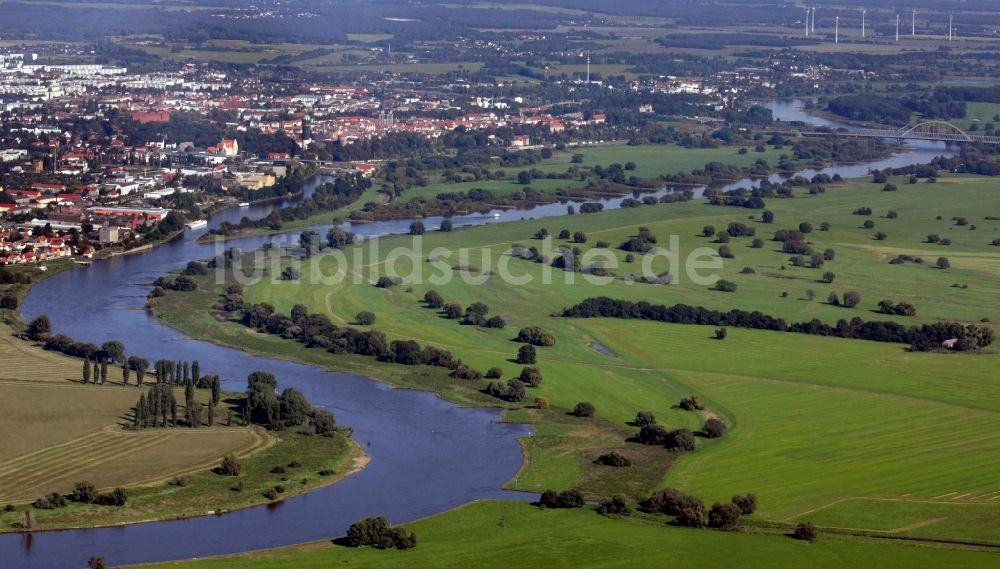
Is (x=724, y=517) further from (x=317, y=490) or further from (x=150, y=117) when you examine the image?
(x=150, y=117)

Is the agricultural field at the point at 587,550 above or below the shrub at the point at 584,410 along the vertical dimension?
below

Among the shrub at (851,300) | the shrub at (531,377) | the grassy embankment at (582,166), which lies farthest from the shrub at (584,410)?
the grassy embankment at (582,166)

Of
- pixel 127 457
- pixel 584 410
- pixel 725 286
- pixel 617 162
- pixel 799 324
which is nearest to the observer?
pixel 127 457

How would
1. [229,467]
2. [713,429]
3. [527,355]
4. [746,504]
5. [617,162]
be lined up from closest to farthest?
[746,504] < [229,467] < [713,429] < [527,355] < [617,162]

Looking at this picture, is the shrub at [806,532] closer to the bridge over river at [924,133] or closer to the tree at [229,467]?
the tree at [229,467]

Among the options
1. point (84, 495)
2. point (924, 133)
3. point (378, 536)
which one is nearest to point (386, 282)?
point (84, 495)
